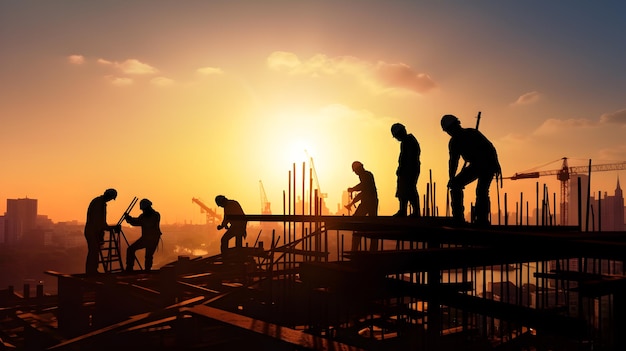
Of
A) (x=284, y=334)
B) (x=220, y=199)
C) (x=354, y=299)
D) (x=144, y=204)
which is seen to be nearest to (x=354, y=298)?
(x=354, y=299)

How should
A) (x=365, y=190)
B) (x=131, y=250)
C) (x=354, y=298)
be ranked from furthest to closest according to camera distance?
(x=131, y=250) < (x=365, y=190) < (x=354, y=298)

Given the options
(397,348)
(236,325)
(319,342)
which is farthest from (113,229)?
(319,342)

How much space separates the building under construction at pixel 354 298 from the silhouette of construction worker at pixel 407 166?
3.56 feet

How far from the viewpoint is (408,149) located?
10586 millimetres

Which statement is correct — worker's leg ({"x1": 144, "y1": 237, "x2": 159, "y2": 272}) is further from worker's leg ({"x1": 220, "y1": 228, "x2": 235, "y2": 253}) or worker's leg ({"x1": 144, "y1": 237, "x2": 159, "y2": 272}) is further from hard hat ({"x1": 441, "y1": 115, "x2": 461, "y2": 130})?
hard hat ({"x1": 441, "y1": 115, "x2": 461, "y2": 130})

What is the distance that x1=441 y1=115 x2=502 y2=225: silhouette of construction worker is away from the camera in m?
8.69

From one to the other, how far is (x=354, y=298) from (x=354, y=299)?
104 millimetres

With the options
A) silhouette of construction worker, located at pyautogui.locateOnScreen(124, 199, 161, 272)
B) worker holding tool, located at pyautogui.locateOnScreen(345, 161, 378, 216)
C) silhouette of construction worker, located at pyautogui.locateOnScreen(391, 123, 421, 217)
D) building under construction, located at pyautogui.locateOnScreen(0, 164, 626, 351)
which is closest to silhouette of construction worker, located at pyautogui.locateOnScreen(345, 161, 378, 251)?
worker holding tool, located at pyautogui.locateOnScreen(345, 161, 378, 216)

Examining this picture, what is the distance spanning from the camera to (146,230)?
14.6m

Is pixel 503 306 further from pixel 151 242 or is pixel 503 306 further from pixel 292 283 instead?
pixel 151 242

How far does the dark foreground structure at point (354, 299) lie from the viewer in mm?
4488

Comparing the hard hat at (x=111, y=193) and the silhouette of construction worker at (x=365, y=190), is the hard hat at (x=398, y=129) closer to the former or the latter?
the silhouette of construction worker at (x=365, y=190)

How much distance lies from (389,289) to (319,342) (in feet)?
2.74

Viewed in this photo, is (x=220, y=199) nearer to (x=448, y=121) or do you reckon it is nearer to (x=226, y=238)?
(x=226, y=238)
